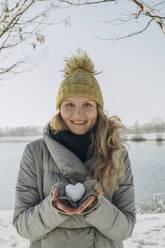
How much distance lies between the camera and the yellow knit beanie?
1.76 meters

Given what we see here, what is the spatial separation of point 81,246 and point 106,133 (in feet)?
2.45

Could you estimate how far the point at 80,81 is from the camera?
5.97 ft

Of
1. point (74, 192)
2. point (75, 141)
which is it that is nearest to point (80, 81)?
point (75, 141)

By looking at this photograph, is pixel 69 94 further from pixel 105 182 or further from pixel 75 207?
pixel 75 207

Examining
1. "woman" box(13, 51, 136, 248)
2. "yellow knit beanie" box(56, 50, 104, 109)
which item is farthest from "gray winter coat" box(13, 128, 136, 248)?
"yellow knit beanie" box(56, 50, 104, 109)

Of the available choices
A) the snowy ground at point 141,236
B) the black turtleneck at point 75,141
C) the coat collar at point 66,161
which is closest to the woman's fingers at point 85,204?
the coat collar at point 66,161

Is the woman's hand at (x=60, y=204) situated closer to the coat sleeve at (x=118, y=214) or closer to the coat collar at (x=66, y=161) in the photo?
the coat sleeve at (x=118, y=214)

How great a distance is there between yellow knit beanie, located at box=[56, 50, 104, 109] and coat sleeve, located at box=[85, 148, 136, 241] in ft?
1.66

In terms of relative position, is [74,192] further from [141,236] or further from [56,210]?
[141,236]

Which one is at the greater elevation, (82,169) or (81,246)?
(82,169)

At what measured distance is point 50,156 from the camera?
1656 mm

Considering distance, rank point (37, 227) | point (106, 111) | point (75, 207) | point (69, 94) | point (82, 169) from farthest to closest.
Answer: point (106, 111) < point (69, 94) < point (82, 169) < point (37, 227) < point (75, 207)

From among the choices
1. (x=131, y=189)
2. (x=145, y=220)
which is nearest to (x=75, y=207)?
(x=131, y=189)

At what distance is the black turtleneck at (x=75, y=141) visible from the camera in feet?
5.73
